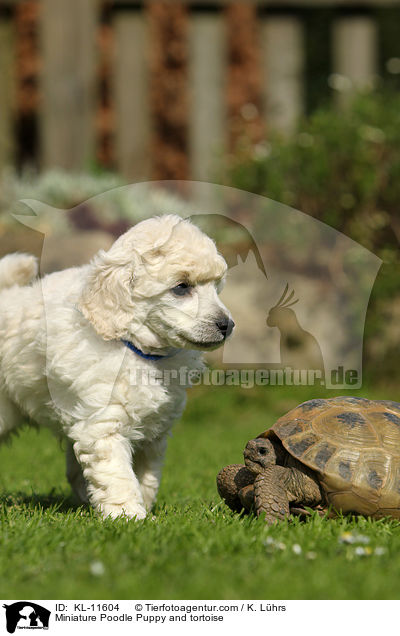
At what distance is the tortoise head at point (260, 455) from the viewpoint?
150 inches

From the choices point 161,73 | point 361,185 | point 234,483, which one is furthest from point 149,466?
point 161,73

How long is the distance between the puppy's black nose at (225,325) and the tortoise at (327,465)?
0.61 meters

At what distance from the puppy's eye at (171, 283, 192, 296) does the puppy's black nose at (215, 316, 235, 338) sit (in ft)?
0.69

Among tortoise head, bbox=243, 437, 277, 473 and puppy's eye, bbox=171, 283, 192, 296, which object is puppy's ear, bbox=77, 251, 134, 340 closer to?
puppy's eye, bbox=171, 283, 192, 296

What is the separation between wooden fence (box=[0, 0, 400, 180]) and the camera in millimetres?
9141

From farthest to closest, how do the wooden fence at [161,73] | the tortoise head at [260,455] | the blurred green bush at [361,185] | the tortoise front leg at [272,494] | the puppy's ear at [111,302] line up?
the wooden fence at [161,73] < the blurred green bush at [361,185] < the tortoise head at [260,455] < the puppy's ear at [111,302] < the tortoise front leg at [272,494]

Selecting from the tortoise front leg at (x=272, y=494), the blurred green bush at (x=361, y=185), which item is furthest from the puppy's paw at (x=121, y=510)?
the blurred green bush at (x=361, y=185)

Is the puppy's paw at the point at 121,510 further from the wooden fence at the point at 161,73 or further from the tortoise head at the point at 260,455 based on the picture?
the wooden fence at the point at 161,73

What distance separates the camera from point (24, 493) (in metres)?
4.65

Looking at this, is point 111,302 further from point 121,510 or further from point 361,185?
point 361,185

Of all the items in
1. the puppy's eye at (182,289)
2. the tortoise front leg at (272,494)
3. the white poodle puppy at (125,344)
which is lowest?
the tortoise front leg at (272,494)

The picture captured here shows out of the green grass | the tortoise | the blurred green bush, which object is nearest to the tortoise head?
the tortoise

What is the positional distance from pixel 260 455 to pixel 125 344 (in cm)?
88

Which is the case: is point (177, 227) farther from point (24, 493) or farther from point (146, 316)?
point (24, 493)
